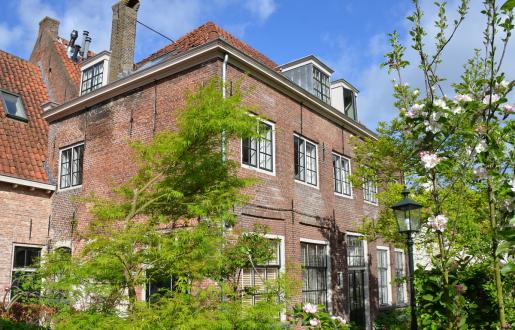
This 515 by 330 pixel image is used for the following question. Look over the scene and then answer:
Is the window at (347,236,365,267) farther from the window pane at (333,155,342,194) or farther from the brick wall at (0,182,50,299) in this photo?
the brick wall at (0,182,50,299)

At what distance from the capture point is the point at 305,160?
1335cm

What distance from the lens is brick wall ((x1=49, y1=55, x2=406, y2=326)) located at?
37.0ft

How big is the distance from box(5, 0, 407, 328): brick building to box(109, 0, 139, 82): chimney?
3cm

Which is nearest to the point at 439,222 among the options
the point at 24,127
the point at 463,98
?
the point at 463,98

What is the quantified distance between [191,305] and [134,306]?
0.79m

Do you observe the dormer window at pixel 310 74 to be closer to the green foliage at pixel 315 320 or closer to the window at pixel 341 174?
the window at pixel 341 174

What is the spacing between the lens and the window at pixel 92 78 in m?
14.1

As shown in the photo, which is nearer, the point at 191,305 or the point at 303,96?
the point at 191,305

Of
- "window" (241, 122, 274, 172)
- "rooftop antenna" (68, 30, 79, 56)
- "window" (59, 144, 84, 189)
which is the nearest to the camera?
"window" (241, 122, 274, 172)

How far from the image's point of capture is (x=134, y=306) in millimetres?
6297

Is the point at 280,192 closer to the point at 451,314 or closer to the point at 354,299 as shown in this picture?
the point at 354,299

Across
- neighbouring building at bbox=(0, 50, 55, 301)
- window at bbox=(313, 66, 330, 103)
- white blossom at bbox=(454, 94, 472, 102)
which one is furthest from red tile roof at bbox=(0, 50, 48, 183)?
white blossom at bbox=(454, 94, 472, 102)

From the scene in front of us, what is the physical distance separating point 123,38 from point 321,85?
20.7 ft

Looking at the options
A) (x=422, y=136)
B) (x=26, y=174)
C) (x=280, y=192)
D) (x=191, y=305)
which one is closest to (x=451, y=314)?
(x=422, y=136)
